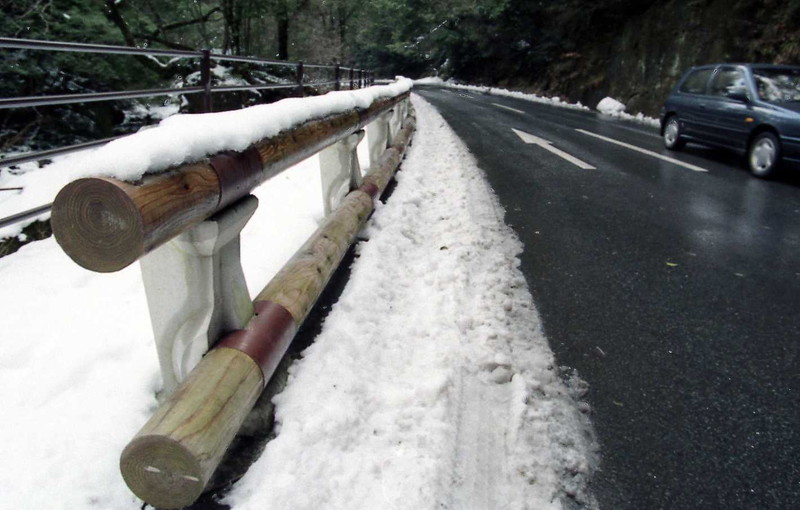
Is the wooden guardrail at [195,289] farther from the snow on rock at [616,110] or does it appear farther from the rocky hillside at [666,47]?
the snow on rock at [616,110]

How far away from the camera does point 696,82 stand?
8.88m

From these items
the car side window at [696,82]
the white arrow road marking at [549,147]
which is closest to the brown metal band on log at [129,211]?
the white arrow road marking at [549,147]

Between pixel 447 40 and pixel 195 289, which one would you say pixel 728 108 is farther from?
pixel 447 40

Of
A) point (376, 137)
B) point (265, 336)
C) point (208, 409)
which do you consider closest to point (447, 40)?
point (376, 137)

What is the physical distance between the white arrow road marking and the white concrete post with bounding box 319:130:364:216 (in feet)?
13.3

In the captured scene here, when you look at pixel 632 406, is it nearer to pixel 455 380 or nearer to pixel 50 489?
pixel 455 380

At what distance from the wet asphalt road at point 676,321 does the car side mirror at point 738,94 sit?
173 centimetres

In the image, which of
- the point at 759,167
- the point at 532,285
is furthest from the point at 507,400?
the point at 759,167

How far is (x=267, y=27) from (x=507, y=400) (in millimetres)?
25716

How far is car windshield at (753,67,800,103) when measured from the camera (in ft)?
23.4

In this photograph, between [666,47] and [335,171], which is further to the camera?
[666,47]

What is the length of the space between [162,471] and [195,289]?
22.0 inches

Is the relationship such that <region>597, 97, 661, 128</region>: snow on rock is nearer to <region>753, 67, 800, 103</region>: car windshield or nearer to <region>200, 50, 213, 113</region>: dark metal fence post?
<region>753, 67, 800, 103</region>: car windshield

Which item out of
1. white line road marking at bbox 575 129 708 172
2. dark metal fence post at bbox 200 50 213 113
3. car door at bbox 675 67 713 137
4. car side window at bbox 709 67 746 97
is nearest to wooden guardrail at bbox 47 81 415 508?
dark metal fence post at bbox 200 50 213 113
